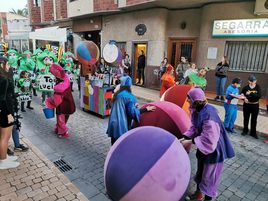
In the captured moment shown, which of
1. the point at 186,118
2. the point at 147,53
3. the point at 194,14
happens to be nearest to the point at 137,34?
the point at 147,53

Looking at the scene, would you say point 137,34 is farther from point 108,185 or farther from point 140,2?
point 108,185

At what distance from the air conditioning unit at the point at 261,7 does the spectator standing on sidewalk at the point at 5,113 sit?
33.7 feet

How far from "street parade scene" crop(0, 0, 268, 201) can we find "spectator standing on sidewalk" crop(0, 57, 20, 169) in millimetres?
20

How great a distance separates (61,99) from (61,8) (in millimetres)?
14860

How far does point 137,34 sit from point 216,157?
11056mm

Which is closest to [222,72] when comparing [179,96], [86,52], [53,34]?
[179,96]

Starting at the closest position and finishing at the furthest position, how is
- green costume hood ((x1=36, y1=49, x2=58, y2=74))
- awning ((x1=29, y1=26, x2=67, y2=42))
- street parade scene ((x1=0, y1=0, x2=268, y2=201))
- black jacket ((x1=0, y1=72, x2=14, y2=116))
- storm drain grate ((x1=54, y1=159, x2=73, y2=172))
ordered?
street parade scene ((x1=0, y1=0, x2=268, y2=201))
black jacket ((x1=0, y1=72, x2=14, y2=116))
storm drain grate ((x1=54, y1=159, x2=73, y2=172))
green costume hood ((x1=36, y1=49, x2=58, y2=74))
awning ((x1=29, y1=26, x2=67, y2=42))

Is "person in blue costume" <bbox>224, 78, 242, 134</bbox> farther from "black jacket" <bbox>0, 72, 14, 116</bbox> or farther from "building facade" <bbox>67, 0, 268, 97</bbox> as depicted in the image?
"black jacket" <bbox>0, 72, 14, 116</bbox>

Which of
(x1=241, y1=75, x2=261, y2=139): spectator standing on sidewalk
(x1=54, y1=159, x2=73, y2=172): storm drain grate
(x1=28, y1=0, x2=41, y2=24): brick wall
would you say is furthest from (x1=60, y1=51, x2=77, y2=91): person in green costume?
(x1=28, y1=0, x2=41, y2=24): brick wall

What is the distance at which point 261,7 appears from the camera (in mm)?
8914

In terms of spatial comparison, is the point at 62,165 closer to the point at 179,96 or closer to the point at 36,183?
the point at 36,183

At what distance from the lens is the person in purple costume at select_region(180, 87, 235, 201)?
2.70 meters

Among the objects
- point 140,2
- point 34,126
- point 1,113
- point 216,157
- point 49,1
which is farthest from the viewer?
point 49,1

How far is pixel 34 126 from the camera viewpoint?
632 cm
